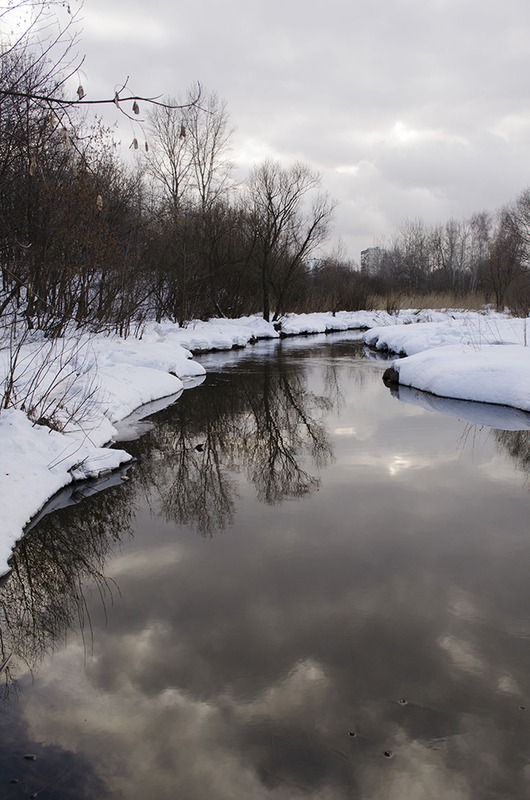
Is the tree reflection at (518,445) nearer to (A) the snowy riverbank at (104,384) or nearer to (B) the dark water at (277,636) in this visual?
(B) the dark water at (277,636)

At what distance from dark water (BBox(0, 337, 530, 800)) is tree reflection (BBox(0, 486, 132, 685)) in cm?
2

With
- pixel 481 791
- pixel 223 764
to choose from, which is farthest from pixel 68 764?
pixel 481 791

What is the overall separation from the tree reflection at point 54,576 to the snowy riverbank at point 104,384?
21cm

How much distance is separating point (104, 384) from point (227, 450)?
298 centimetres

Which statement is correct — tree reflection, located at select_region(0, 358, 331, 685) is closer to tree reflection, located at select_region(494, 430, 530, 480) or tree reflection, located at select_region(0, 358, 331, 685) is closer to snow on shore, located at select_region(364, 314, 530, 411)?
tree reflection, located at select_region(494, 430, 530, 480)

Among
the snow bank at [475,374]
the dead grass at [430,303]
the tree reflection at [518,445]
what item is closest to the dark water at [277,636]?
the tree reflection at [518,445]

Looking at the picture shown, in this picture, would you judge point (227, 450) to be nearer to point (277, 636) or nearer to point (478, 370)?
point (277, 636)

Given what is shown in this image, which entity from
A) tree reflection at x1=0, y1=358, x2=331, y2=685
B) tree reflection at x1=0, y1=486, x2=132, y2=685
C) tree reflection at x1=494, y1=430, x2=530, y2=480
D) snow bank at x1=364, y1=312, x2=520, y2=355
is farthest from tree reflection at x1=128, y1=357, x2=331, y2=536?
snow bank at x1=364, y1=312, x2=520, y2=355

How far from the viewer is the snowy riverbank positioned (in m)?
5.37

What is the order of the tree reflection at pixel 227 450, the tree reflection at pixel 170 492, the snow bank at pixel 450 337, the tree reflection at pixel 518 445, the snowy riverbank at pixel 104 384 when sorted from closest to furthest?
the tree reflection at pixel 170 492, the snowy riverbank at pixel 104 384, the tree reflection at pixel 227 450, the tree reflection at pixel 518 445, the snow bank at pixel 450 337

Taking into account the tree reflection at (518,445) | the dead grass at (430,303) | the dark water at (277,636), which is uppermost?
the dead grass at (430,303)

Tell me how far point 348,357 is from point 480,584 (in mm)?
14872

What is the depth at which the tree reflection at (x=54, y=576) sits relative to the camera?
336cm

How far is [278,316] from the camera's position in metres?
31.0
